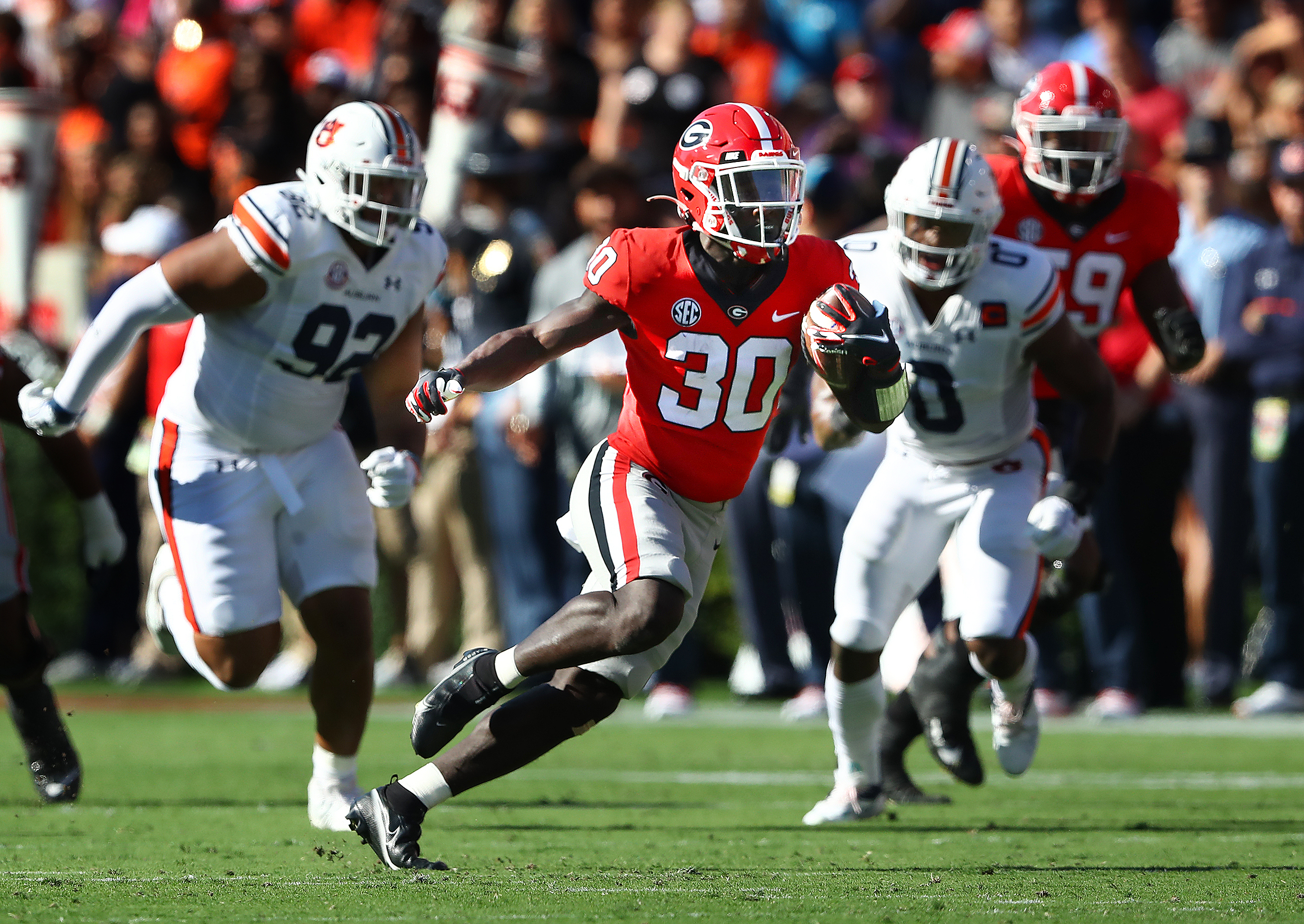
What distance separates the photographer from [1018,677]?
597 centimetres

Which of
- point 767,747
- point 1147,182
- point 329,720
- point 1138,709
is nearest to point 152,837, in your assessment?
point 329,720

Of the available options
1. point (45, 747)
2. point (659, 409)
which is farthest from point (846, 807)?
point (45, 747)

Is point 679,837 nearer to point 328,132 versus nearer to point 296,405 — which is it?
point 296,405

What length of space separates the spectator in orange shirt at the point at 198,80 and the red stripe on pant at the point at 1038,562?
7.39m

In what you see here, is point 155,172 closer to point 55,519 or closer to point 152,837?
point 55,519

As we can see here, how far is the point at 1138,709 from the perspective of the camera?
29.2ft

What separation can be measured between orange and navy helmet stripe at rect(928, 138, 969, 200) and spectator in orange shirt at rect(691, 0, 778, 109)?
518 centimetres

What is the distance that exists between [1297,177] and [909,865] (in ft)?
17.3

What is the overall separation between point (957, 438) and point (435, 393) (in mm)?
2107

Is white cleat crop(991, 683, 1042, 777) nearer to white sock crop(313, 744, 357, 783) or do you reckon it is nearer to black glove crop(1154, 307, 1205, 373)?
A: black glove crop(1154, 307, 1205, 373)

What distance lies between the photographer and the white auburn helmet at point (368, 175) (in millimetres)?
5430

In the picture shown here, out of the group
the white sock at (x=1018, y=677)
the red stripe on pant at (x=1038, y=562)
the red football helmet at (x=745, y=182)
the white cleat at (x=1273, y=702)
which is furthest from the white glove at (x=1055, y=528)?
the white cleat at (x=1273, y=702)

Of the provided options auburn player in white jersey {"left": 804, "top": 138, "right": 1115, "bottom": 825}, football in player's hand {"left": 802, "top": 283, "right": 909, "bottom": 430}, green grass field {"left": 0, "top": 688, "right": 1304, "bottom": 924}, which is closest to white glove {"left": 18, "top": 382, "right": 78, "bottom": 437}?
green grass field {"left": 0, "top": 688, "right": 1304, "bottom": 924}

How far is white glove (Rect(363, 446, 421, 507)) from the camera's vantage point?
17.1ft
